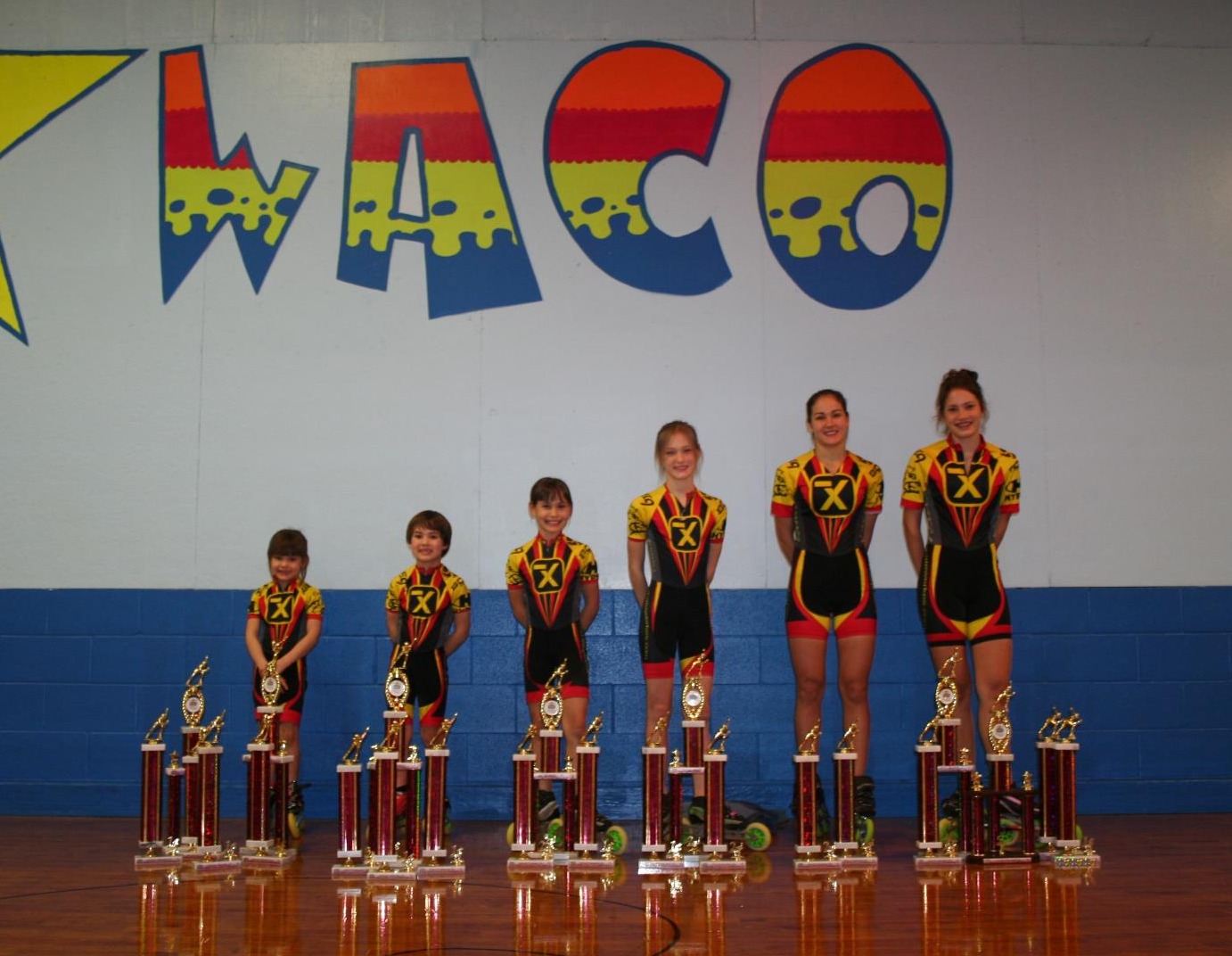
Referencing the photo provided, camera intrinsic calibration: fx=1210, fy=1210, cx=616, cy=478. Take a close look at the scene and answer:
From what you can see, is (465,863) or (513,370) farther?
(513,370)

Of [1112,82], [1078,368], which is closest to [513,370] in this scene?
[1078,368]

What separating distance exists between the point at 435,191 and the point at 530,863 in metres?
4.00

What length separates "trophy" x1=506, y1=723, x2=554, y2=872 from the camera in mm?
4691

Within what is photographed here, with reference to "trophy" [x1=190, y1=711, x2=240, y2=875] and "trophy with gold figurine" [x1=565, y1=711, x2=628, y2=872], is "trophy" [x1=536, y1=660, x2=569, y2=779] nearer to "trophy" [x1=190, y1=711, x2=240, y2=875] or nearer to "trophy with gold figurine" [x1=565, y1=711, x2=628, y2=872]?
"trophy with gold figurine" [x1=565, y1=711, x2=628, y2=872]

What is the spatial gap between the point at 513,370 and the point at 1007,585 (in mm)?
3101

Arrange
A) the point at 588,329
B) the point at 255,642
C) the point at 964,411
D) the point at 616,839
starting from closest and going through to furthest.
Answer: the point at 616,839
the point at 964,411
the point at 255,642
the point at 588,329

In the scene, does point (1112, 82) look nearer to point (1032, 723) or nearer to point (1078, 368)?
point (1078, 368)

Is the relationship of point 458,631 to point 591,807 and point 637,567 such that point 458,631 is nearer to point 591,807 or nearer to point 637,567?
point 637,567

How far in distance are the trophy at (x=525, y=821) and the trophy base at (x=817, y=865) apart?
97 centimetres

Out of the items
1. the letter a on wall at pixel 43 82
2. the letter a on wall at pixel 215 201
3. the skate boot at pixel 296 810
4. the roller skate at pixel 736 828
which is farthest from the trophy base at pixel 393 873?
the letter a on wall at pixel 43 82

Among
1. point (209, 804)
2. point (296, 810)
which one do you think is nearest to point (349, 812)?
point (209, 804)

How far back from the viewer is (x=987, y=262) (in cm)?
711

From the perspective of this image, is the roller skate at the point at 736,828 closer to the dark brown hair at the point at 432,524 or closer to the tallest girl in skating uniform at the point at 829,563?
the tallest girl in skating uniform at the point at 829,563

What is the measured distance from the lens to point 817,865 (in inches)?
186
